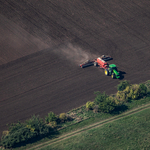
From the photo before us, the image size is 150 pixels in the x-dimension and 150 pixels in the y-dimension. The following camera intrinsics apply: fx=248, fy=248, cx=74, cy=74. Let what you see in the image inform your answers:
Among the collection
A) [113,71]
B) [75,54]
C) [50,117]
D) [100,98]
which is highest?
[75,54]

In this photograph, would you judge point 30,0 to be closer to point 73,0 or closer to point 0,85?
point 73,0

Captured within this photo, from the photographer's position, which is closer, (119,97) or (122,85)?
(119,97)

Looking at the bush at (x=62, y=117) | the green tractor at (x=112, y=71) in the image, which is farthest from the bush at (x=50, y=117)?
the green tractor at (x=112, y=71)

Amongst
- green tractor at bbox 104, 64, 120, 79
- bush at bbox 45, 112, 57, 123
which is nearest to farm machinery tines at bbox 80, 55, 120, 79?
green tractor at bbox 104, 64, 120, 79

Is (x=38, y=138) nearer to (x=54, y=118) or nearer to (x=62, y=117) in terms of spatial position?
(x=54, y=118)

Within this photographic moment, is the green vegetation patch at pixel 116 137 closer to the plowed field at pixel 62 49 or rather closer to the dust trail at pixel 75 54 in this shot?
the plowed field at pixel 62 49

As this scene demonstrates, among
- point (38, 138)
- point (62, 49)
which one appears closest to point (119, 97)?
point (38, 138)

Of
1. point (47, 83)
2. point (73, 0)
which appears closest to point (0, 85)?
point (47, 83)
